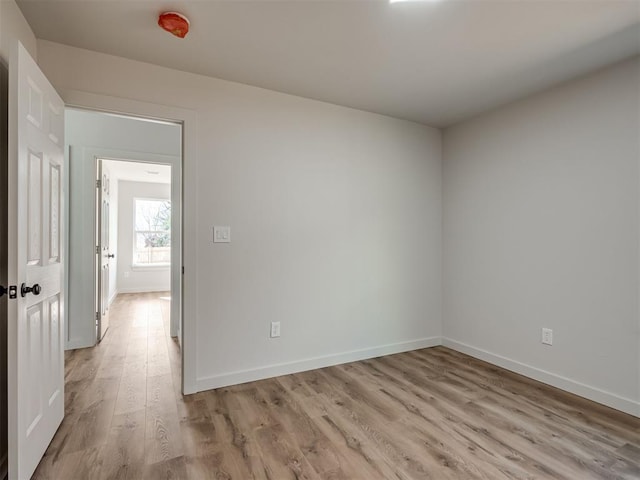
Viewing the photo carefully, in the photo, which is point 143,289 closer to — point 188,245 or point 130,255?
point 130,255

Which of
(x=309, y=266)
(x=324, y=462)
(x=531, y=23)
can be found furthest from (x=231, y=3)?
(x=324, y=462)

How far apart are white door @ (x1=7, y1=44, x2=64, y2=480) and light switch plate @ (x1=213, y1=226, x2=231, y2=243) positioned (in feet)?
3.15

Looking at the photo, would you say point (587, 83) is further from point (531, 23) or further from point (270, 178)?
point (270, 178)

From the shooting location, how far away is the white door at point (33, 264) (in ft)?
4.82

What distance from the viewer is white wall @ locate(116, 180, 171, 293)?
741 centimetres

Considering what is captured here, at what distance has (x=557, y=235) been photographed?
2721 millimetres

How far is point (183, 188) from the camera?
2533 millimetres

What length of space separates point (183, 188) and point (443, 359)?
113 inches

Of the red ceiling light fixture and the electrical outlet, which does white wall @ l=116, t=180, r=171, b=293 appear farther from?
the red ceiling light fixture

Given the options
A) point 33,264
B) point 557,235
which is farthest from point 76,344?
point 557,235

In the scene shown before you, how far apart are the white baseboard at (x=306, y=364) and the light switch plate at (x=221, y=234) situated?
1.07 meters

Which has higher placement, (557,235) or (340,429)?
(557,235)

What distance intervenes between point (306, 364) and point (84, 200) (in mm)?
3012

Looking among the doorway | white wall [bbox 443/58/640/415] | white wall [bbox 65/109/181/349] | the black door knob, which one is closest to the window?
the doorway
